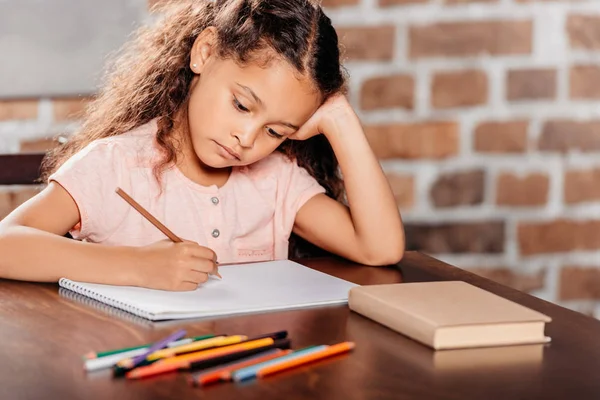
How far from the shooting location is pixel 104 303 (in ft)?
3.73

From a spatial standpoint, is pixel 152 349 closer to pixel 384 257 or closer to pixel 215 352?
pixel 215 352

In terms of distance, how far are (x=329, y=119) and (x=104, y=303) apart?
0.59 m

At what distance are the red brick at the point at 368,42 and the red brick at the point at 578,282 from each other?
0.66 m

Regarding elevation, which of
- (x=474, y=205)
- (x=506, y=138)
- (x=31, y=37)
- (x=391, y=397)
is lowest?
(x=391, y=397)

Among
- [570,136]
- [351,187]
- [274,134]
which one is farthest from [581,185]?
[274,134]

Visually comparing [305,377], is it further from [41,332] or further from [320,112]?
[320,112]

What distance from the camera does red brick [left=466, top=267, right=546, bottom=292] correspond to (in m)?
2.24

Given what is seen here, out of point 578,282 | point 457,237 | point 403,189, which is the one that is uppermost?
point 403,189

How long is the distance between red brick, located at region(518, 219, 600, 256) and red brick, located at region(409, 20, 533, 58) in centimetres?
40

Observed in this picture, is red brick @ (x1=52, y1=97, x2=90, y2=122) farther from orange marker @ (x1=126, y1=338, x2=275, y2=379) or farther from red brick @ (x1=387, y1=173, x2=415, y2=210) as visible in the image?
orange marker @ (x1=126, y1=338, x2=275, y2=379)

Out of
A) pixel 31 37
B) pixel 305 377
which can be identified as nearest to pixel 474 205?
pixel 31 37

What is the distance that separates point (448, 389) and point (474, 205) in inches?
54.0

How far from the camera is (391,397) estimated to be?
0.84 m

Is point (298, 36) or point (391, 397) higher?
point (298, 36)
